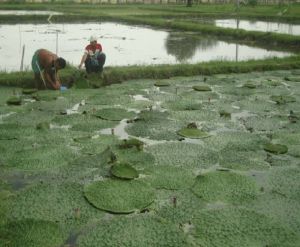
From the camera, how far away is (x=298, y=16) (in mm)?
26984

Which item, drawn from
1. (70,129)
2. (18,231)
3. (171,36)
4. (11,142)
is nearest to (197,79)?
(70,129)

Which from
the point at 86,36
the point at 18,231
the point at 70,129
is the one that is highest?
the point at 86,36

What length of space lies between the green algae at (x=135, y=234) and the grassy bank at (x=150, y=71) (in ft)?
16.0

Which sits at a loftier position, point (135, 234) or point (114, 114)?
point (114, 114)

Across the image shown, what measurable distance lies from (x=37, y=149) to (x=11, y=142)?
0.45m

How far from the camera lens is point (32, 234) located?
10.8 ft

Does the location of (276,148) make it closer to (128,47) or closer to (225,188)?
(225,188)

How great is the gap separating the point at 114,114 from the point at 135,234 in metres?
3.22

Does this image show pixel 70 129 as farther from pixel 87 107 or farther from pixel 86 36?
pixel 86 36

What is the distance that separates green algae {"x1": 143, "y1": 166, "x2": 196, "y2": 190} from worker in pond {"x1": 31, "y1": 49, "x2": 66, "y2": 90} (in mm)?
3280

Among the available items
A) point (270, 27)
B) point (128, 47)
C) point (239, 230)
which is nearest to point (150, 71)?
point (128, 47)

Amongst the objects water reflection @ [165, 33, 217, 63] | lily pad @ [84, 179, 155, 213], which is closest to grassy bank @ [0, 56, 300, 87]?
water reflection @ [165, 33, 217, 63]

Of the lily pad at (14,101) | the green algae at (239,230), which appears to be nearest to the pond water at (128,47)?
the lily pad at (14,101)

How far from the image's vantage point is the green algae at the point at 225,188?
159 inches
